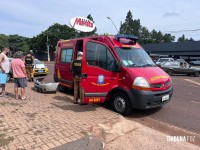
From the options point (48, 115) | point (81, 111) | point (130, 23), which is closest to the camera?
point (48, 115)

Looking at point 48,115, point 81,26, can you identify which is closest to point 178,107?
point 48,115

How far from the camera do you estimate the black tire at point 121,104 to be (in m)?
6.72

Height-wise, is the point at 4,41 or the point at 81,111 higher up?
the point at 4,41

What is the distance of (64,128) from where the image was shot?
17.0 feet

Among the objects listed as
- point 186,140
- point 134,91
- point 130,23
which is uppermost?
point 130,23

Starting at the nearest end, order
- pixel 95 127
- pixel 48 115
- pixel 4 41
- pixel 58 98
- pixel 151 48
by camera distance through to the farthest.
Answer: pixel 95 127 < pixel 48 115 < pixel 58 98 < pixel 151 48 < pixel 4 41

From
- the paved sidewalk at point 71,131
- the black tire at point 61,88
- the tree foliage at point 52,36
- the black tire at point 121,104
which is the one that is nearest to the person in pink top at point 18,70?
the paved sidewalk at point 71,131

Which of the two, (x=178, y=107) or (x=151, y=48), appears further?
(x=151, y=48)

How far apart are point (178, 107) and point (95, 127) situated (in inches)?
150

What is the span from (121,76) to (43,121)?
252 centimetres

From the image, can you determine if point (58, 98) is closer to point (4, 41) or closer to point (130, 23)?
point (4, 41)

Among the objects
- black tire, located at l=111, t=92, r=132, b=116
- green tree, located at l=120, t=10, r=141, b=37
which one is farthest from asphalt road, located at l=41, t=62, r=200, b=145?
green tree, located at l=120, t=10, r=141, b=37

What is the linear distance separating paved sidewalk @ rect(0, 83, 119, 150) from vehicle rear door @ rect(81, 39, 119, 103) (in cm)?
47

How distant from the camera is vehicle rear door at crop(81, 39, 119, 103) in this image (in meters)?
7.04
